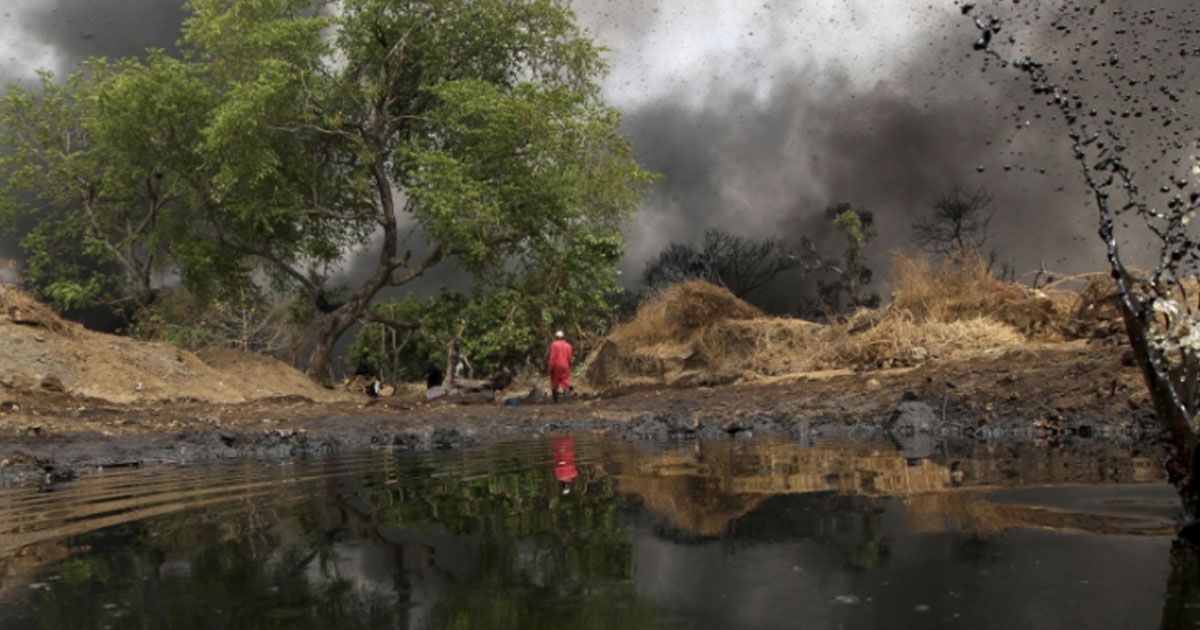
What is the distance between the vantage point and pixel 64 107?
105 feet

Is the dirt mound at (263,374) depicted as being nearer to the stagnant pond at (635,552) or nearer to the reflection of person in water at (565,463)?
the reflection of person in water at (565,463)

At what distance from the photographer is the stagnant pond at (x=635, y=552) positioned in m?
2.96

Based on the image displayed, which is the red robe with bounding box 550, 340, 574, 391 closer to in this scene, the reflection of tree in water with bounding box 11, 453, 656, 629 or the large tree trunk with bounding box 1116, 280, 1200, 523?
the reflection of tree in water with bounding box 11, 453, 656, 629

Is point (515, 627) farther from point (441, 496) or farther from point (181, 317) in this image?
point (181, 317)

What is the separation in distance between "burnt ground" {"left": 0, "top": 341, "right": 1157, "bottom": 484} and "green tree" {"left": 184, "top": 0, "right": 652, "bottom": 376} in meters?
10.8

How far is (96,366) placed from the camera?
68.0ft

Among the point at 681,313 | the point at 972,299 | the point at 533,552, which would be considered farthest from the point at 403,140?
the point at 533,552

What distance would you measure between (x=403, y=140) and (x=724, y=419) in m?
20.4

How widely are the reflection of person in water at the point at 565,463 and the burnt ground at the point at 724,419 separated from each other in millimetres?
1083

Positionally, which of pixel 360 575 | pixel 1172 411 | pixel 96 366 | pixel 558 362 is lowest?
pixel 360 575

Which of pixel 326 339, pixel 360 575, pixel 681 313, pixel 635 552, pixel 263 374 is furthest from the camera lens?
pixel 326 339

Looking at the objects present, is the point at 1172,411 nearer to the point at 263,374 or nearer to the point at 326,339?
the point at 263,374

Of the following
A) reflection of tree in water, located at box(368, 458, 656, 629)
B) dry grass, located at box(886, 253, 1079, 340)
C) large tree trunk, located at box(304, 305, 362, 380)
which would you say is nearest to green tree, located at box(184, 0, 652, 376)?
large tree trunk, located at box(304, 305, 362, 380)

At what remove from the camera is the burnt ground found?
32.5 feet
